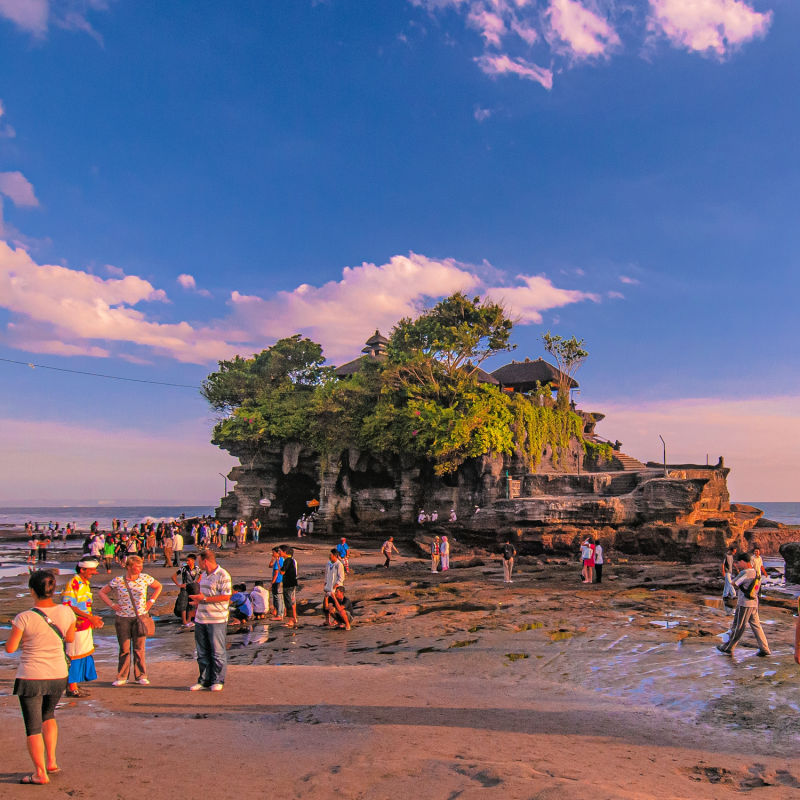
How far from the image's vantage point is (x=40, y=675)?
4293 mm

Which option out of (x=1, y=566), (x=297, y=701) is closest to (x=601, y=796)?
(x=297, y=701)

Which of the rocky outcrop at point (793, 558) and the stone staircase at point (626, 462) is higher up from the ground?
the stone staircase at point (626, 462)

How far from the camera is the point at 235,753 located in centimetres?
484

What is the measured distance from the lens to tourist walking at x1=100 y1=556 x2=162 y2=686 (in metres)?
7.01

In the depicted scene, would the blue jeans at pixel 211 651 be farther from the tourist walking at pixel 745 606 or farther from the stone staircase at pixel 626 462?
the stone staircase at pixel 626 462

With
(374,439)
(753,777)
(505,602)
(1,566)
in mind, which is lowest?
(1,566)

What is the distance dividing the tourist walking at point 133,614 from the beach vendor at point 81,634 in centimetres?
28

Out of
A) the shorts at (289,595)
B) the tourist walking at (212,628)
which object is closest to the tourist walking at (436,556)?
the shorts at (289,595)

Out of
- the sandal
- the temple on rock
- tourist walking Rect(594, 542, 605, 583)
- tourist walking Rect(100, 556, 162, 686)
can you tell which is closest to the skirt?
the sandal

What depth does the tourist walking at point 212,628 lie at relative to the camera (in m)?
6.95

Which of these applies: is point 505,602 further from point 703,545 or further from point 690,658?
point 703,545

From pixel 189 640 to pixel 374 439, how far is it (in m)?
29.3

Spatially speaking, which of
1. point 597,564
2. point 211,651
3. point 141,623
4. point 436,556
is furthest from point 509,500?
point 141,623

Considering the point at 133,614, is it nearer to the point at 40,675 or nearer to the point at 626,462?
the point at 40,675
